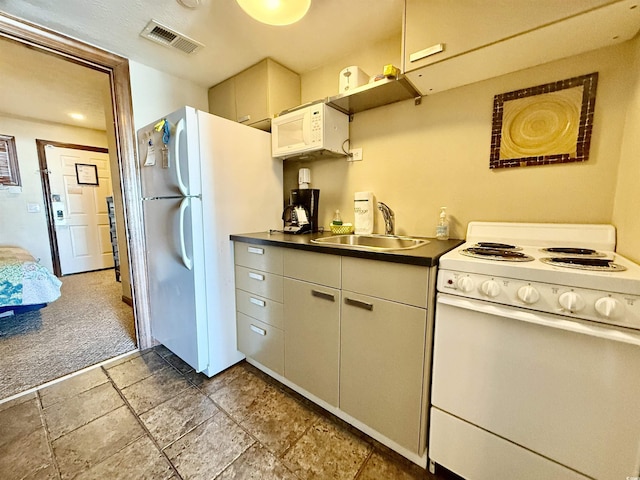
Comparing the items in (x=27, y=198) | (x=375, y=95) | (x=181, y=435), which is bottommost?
(x=181, y=435)

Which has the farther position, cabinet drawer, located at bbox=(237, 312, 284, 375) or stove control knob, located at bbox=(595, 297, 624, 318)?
cabinet drawer, located at bbox=(237, 312, 284, 375)

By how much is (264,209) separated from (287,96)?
0.91 metres

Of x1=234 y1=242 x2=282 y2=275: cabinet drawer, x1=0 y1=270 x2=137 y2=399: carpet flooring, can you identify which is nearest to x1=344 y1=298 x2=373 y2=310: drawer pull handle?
x1=234 y1=242 x2=282 y2=275: cabinet drawer

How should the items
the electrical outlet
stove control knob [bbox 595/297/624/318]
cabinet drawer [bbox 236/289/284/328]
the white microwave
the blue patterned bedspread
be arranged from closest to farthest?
stove control knob [bbox 595/297/624/318], cabinet drawer [bbox 236/289/284/328], the white microwave, the electrical outlet, the blue patterned bedspread

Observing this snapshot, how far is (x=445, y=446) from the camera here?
102cm

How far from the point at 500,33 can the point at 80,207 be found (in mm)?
5592

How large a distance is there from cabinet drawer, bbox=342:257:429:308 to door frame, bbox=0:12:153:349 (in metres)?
1.73

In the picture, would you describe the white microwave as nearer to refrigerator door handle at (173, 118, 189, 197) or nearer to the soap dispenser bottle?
refrigerator door handle at (173, 118, 189, 197)

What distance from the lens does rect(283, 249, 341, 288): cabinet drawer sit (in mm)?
1224

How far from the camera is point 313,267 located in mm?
1308

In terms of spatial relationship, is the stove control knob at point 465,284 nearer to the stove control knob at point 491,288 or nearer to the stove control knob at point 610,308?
the stove control knob at point 491,288

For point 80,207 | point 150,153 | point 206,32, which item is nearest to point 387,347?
point 150,153

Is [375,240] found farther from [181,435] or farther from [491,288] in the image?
[181,435]

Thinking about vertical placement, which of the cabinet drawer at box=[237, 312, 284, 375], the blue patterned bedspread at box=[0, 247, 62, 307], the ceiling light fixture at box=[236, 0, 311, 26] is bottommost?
the cabinet drawer at box=[237, 312, 284, 375]
